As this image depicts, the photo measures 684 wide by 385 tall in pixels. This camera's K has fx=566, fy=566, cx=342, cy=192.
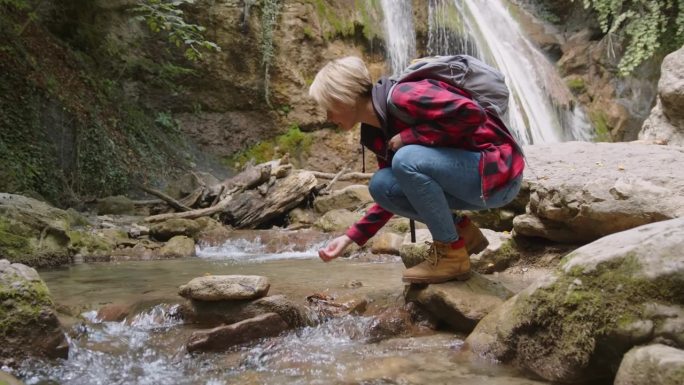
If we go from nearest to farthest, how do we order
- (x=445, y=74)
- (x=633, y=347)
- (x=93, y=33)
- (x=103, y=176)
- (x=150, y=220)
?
(x=633, y=347)
(x=445, y=74)
(x=150, y=220)
(x=103, y=176)
(x=93, y=33)

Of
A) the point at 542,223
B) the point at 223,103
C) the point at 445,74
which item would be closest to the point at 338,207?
the point at 542,223

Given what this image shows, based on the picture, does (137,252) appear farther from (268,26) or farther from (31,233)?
(268,26)

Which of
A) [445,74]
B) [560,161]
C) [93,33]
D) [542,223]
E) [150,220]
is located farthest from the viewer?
[93,33]

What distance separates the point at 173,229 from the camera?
6.45 m

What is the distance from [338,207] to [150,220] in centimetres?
245

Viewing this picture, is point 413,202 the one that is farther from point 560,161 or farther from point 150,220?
point 150,220

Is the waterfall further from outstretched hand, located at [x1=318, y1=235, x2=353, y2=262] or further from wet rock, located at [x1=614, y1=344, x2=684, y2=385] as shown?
wet rock, located at [x1=614, y1=344, x2=684, y2=385]

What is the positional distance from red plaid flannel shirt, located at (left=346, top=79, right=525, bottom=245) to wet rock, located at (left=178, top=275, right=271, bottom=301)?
0.90 meters

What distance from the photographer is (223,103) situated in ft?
38.2

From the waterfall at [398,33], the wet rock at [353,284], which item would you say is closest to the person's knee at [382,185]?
the wet rock at [353,284]

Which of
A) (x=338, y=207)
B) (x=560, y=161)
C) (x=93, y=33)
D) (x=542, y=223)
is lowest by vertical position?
(x=338, y=207)

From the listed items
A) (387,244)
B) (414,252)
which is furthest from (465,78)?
(387,244)

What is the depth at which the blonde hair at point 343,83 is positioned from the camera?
Result: 216 centimetres

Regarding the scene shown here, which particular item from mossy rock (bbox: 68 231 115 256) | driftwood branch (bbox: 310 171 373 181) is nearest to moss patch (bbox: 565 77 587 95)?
driftwood branch (bbox: 310 171 373 181)
